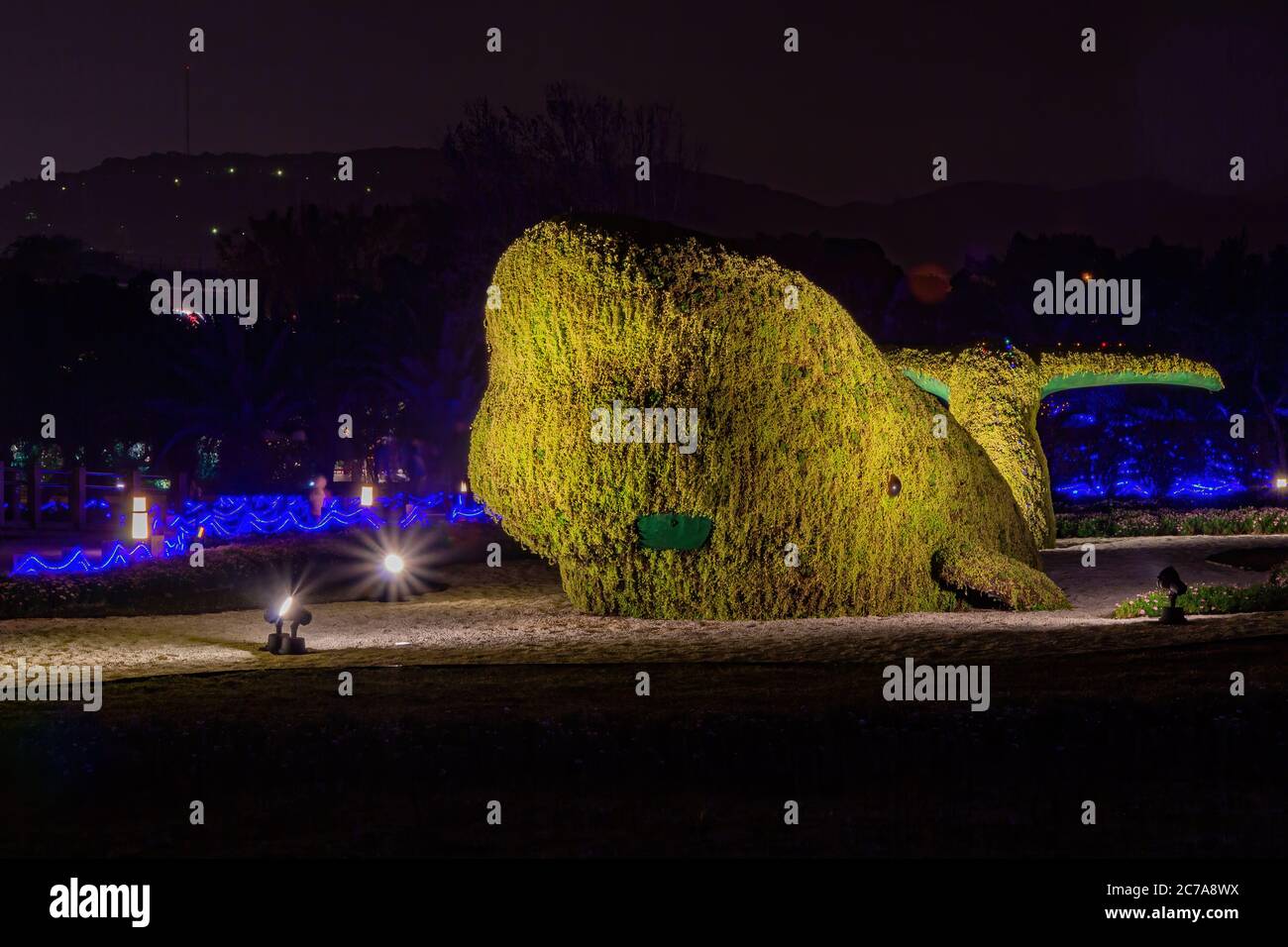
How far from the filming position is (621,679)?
1174 centimetres

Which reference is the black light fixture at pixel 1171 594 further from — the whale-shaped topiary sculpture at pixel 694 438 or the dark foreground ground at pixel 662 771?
the dark foreground ground at pixel 662 771

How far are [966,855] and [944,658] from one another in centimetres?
580

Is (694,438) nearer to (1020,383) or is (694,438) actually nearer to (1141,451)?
(1020,383)

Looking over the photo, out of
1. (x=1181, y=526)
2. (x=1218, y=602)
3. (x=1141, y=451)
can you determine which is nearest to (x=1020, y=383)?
(x=1181, y=526)

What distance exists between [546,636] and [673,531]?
2184mm

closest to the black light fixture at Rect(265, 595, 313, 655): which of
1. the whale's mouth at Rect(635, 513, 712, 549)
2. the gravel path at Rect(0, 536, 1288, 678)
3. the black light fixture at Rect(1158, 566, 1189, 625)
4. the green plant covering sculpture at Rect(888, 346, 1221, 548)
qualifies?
the gravel path at Rect(0, 536, 1288, 678)

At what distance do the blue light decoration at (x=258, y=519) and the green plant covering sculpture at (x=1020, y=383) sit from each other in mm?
8203

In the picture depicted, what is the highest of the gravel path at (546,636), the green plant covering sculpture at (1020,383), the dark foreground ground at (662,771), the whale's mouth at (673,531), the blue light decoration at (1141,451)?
the blue light decoration at (1141,451)

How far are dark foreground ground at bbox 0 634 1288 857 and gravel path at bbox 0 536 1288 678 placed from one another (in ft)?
6.80

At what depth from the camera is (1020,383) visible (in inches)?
961


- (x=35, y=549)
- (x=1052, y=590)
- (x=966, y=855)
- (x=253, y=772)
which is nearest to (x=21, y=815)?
(x=253, y=772)

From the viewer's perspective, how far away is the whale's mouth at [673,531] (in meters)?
16.5

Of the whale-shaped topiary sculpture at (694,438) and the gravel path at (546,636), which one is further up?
the whale-shaped topiary sculpture at (694,438)

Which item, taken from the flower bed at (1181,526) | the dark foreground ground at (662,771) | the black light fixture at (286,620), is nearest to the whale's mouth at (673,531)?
the black light fixture at (286,620)
